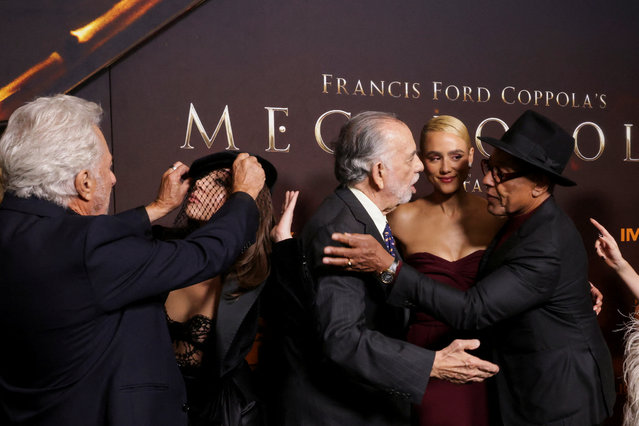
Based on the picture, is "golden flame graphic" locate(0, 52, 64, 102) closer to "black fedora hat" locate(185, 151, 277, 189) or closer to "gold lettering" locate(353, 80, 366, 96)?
"black fedora hat" locate(185, 151, 277, 189)

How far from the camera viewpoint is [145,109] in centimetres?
327

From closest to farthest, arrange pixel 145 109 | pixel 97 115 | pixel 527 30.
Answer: pixel 97 115 → pixel 145 109 → pixel 527 30

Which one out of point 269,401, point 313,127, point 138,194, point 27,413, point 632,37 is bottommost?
point 269,401

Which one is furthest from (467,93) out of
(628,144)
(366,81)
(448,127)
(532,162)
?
(532,162)

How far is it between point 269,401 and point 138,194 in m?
1.36

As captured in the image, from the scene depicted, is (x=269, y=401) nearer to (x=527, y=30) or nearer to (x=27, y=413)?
(x=27, y=413)

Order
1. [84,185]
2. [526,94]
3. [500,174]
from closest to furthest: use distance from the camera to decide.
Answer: [84,185], [500,174], [526,94]

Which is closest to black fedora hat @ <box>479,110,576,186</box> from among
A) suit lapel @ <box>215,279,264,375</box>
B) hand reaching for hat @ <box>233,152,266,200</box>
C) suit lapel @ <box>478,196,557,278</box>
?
suit lapel @ <box>478,196,557,278</box>

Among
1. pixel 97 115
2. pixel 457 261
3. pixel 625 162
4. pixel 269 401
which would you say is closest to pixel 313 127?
pixel 457 261

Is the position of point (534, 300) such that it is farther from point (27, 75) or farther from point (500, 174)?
point (27, 75)

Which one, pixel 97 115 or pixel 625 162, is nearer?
pixel 97 115

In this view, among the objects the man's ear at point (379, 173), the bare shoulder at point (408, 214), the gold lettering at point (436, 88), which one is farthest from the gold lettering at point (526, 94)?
the man's ear at point (379, 173)

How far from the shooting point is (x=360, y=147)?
2.25 meters

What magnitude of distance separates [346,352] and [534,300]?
30.0 inches
